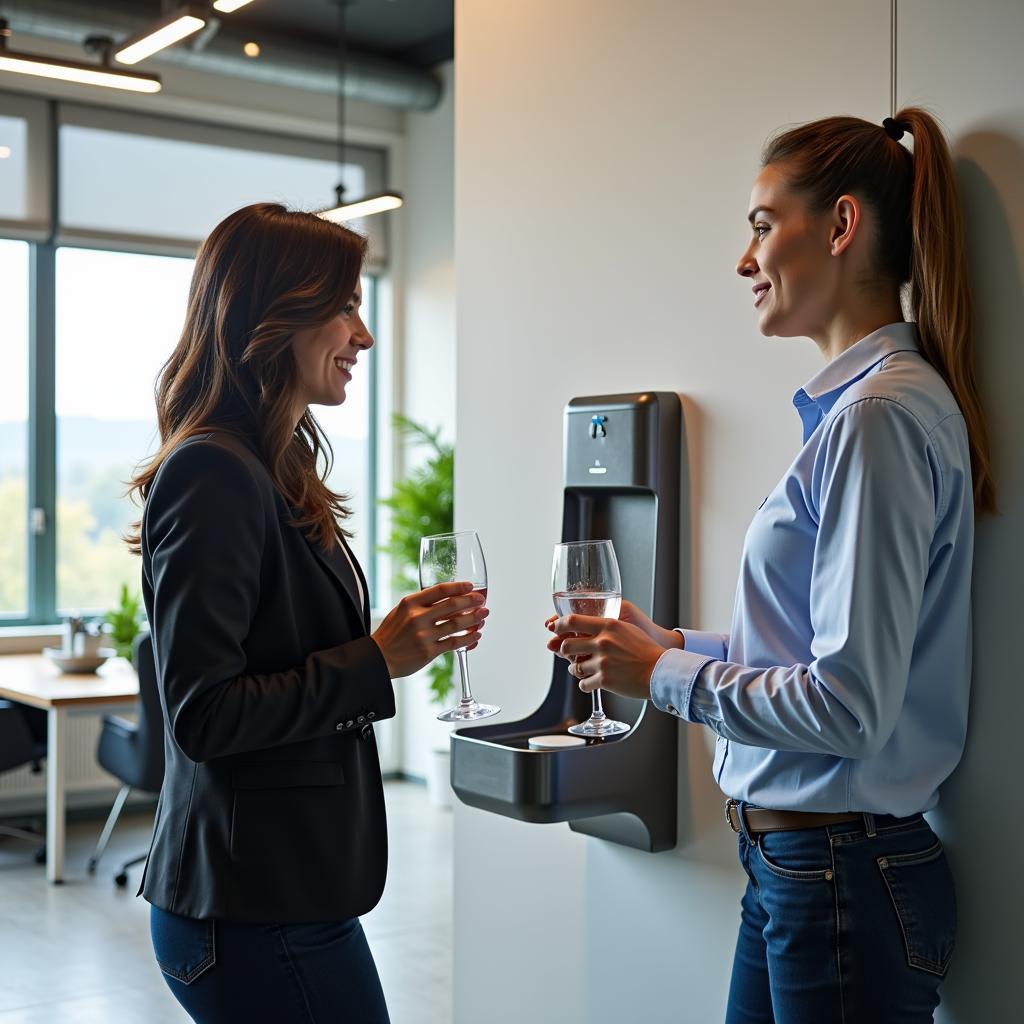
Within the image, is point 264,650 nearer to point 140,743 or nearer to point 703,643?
point 703,643

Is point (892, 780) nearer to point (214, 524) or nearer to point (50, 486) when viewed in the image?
point (214, 524)

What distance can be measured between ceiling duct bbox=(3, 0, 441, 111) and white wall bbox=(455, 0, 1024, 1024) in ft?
11.2

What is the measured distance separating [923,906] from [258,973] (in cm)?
85

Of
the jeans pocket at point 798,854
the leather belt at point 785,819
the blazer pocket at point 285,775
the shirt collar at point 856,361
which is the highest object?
the shirt collar at point 856,361

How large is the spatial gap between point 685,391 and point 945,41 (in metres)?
0.74

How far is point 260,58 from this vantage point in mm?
6328

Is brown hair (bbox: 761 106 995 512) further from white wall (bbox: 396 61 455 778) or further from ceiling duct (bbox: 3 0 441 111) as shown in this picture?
white wall (bbox: 396 61 455 778)

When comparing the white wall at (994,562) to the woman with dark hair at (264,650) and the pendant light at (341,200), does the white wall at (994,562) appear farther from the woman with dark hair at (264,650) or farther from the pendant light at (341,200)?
the pendant light at (341,200)

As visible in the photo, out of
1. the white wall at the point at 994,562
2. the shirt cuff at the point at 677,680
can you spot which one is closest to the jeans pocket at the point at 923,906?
the white wall at the point at 994,562

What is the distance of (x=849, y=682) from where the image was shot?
152cm

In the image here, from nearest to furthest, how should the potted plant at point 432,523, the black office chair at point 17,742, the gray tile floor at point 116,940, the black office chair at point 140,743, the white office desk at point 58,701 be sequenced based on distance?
the gray tile floor at point 116,940 → the black office chair at point 140,743 → the white office desk at point 58,701 → the black office chair at point 17,742 → the potted plant at point 432,523

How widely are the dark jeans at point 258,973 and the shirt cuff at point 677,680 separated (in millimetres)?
529

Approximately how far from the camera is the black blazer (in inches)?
61.1

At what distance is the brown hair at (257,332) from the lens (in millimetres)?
1713
